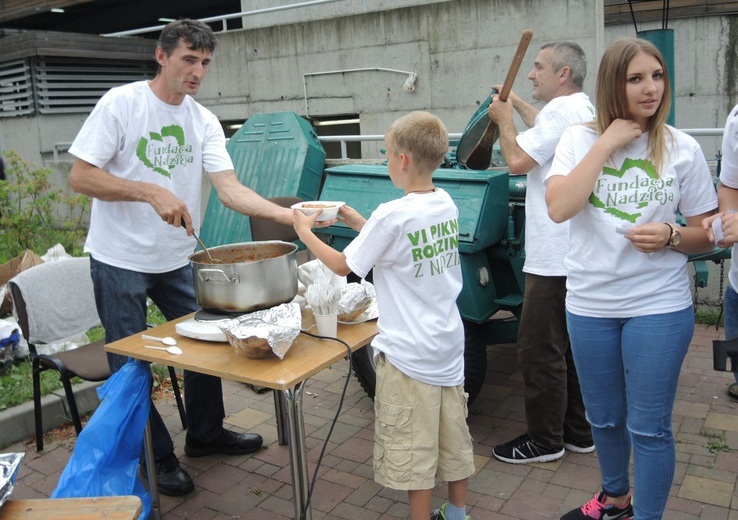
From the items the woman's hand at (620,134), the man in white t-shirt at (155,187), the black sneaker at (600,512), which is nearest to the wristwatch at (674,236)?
the woman's hand at (620,134)

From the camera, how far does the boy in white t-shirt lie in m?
2.41

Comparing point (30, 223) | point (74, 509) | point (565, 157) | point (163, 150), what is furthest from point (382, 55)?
point (74, 509)

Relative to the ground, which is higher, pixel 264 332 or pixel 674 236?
pixel 674 236

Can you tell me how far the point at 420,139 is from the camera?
240 cm

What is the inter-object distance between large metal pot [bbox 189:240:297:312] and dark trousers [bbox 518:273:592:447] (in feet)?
3.81

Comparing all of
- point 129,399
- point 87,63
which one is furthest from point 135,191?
point 87,63

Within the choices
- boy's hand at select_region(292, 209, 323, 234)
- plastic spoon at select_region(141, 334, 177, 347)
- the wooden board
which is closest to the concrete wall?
boy's hand at select_region(292, 209, 323, 234)

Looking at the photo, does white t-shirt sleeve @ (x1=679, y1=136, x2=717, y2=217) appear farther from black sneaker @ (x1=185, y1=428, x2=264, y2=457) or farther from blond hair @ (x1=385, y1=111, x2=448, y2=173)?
black sneaker @ (x1=185, y1=428, x2=264, y2=457)

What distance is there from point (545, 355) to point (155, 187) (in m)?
1.91

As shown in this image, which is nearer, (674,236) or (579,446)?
(674,236)

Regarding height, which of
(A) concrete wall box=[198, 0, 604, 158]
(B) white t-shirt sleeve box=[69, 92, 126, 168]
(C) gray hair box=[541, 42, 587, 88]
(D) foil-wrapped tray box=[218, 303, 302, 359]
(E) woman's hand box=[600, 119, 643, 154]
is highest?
(A) concrete wall box=[198, 0, 604, 158]

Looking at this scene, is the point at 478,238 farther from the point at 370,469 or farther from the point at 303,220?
the point at 370,469

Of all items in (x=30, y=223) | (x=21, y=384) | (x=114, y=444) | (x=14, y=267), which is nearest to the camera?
(x=114, y=444)

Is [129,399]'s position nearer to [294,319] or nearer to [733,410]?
[294,319]
